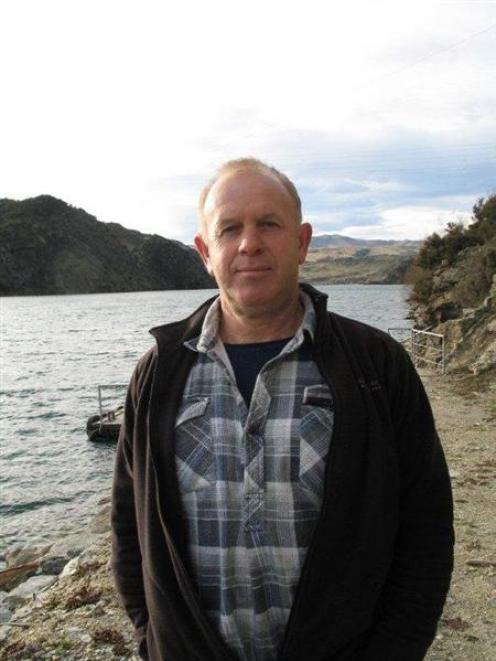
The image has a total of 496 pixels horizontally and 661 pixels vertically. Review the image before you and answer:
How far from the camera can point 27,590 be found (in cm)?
757

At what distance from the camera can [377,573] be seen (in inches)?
82.0

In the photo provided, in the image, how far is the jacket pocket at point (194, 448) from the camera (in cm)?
213

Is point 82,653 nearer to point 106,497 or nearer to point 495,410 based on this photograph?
point 495,410

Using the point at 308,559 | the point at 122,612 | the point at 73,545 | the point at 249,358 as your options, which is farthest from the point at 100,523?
the point at 308,559

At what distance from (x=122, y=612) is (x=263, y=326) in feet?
12.1

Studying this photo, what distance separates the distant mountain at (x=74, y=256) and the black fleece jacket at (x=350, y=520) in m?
142

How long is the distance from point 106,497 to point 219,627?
39.4ft

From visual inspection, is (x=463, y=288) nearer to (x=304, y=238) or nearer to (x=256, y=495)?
(x=304, y=238)

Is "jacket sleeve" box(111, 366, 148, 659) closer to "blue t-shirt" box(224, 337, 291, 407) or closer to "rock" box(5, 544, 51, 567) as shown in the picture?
"blue t-shirt" box(224, 337, 291, 407)

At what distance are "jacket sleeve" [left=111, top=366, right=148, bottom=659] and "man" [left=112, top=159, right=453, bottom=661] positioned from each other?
0.10 meters

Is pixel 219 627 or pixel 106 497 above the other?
pixel 219 627

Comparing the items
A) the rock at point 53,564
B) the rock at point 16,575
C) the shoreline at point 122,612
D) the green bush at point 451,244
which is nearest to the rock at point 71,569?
the shoreline at point 122,612

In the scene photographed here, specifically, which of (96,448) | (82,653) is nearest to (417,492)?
(82,653)

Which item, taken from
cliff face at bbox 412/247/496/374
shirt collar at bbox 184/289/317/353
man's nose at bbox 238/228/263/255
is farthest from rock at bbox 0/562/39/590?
cliff face at bbox 412/247/496/374
